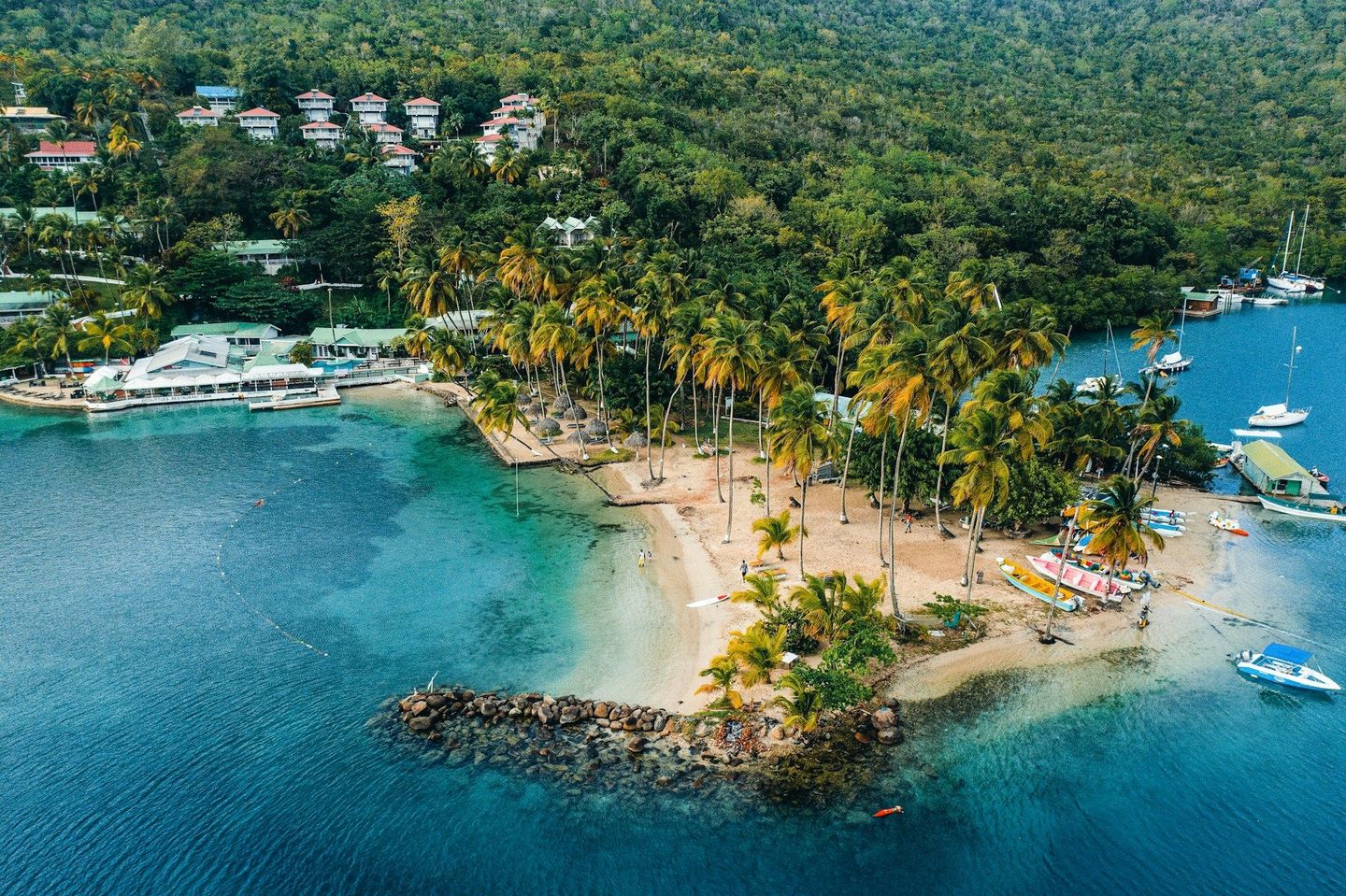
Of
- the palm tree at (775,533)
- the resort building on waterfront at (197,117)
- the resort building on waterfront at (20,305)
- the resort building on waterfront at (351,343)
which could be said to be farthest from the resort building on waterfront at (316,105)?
the palm tree at (775,533)

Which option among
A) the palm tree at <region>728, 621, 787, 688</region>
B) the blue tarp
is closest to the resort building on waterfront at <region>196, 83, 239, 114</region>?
the palm tree at <region>728, 621, 787, 688</region>

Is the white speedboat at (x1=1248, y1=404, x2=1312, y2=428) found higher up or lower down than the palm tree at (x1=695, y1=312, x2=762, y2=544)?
lower down

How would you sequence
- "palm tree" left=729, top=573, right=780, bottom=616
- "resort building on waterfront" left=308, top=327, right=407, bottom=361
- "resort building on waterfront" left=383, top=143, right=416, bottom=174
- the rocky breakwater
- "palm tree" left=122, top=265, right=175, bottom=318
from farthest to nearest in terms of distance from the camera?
"resort building on waterfront" left=383, top=143, right=416, bottom=174, "resort building on waterfront" left=308, top=327, right=407, bottom=361, "palm tree" left=122, top=265, right=175, bottom=318, "palm tree" left=729, top=573, right=780, bottom=616, the rocky breakwater

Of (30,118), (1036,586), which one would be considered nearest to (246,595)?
(1036,586)

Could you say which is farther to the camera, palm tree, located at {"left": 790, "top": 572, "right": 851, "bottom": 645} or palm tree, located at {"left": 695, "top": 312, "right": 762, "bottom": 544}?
palm tree, located at {"left": 695, "top": 312, "right": 762, "bottom": 544}

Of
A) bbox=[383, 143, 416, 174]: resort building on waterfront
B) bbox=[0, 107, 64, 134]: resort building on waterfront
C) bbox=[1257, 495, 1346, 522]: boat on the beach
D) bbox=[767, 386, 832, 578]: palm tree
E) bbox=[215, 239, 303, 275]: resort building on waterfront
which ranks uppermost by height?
bbox=[0, 107, 64, 134]: resort building on waterfront

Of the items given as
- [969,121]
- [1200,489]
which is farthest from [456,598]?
[969,121]

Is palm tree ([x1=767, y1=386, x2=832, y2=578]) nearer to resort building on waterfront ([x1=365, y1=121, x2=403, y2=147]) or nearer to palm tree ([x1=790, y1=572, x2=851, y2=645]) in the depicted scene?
palm tree ([x1=790, y1=572, x2=851, y2=645])

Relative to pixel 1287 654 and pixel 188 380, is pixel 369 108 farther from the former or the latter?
pixel 1287 654
